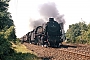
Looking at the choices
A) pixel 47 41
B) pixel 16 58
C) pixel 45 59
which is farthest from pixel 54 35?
pixel 16 58

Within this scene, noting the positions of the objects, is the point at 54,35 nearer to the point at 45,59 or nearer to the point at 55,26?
the point at 55,26

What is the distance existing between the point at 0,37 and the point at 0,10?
18.2 ft

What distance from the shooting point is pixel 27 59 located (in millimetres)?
13031

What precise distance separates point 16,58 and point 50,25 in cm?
1605

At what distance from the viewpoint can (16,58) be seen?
506 inches

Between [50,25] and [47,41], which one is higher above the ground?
[50,25]

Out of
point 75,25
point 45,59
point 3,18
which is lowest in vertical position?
point 45,59

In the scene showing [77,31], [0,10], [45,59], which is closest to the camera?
[45,59]

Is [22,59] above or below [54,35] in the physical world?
below

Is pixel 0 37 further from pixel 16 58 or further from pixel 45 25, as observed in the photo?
pixel 45 25

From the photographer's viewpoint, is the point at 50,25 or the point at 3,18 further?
the point at 50,25

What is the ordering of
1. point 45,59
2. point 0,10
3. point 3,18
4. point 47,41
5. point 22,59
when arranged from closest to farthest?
point 22,59 → point 45,59 → point 3,18 → point 0,10 → point 47,41

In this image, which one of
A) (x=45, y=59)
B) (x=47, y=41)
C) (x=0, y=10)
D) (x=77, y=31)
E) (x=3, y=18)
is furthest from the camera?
(x=77, y=31)

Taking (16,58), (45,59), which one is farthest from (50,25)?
(16,58)
